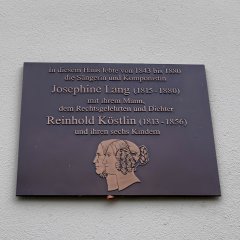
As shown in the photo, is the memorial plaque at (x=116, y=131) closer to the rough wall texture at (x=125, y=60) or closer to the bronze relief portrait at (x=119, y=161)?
the bronze relief portrait at (x=119, y=161)

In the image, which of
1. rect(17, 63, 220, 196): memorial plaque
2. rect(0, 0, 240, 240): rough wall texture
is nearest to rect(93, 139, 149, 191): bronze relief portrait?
rect(17, 63, 220, 196): memorial plaque

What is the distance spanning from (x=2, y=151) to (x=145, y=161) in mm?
1200

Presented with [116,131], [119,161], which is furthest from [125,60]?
[119,161]

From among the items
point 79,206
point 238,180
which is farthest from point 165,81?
point 79,206

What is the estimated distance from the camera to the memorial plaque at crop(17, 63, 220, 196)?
3.63 meters

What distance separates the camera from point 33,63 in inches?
159

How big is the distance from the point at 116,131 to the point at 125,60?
77cm

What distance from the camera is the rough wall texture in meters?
3.55

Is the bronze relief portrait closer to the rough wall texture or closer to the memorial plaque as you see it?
the memorial plaque

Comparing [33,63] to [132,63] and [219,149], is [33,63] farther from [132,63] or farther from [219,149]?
[219,149]

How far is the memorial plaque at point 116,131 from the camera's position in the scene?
3.63 m

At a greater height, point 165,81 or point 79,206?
point 165,81

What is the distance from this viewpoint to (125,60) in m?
4.21

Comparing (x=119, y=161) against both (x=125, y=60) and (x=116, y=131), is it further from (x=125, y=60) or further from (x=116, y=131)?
(x=125, y=60)
